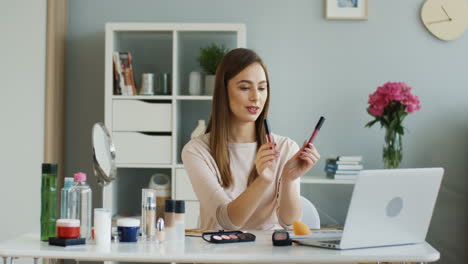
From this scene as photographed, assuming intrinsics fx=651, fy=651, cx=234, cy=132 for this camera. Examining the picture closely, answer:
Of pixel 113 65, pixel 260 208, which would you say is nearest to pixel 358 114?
pixel 113 65

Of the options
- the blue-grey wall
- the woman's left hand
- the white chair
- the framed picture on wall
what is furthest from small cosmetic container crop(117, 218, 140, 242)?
the framed picture on wall

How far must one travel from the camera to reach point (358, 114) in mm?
4074

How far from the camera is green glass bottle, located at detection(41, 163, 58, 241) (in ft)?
5.96

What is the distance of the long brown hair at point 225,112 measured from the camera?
7.75 feet

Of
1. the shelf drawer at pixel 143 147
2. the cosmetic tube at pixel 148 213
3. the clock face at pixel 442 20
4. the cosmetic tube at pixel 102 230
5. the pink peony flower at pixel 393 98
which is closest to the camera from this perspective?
the cosmetic tube at pixel 102 230

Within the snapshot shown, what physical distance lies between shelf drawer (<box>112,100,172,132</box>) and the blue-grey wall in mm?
569

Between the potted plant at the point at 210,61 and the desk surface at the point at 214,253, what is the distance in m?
2.17

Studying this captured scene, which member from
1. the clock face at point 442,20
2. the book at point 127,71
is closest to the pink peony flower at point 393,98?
the clock face at point 442,20

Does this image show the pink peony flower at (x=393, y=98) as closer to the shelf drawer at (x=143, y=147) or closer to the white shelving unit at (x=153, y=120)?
the white shelving unit at (x=153, y=120)

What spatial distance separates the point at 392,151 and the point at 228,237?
2.15m

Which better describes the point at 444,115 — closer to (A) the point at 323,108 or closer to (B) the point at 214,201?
(A) the point at 323,108

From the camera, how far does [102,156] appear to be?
1.93 m

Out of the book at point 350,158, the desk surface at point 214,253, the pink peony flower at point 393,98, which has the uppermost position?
the pink peony flower at point 393,98

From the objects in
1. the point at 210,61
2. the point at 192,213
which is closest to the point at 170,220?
the point at 192,213
